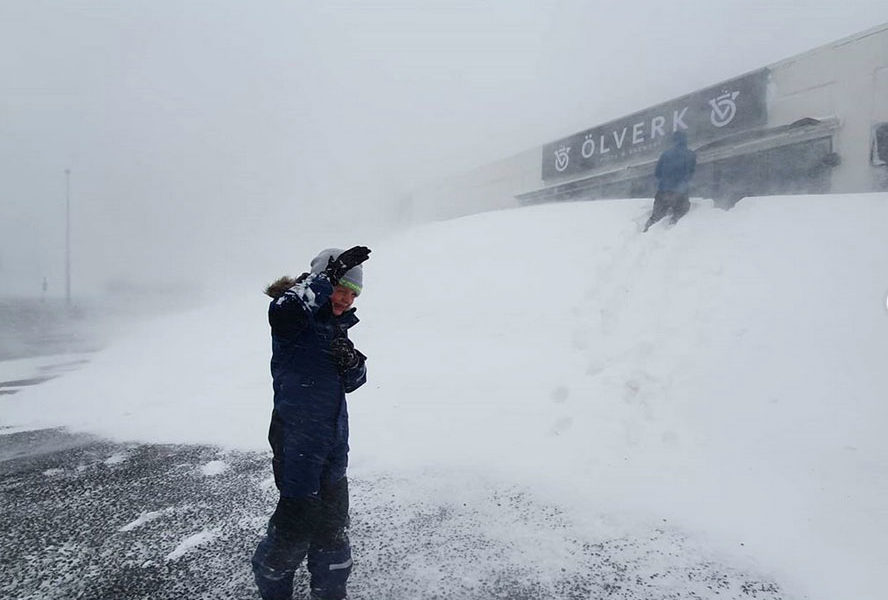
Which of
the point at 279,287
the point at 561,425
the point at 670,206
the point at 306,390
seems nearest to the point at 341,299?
the point at 279,287

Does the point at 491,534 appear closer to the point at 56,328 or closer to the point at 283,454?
the point at 283,454

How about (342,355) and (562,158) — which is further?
(562,158)

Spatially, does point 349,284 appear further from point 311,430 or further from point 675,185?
point 675,185

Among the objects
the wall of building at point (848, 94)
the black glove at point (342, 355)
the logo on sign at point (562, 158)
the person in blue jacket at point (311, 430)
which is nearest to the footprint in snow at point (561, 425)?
the person in blue jacket at point (311, 430)

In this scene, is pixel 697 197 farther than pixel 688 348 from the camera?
Yes

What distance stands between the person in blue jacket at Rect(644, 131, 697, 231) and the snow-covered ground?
1.02 ft

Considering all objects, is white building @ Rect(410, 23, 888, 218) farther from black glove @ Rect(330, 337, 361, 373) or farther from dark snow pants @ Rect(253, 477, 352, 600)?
dark snow pants @ Rect(253, 477, 352, 600)

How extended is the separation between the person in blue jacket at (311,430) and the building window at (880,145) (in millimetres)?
8472

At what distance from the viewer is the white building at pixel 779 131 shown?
23.2 ft

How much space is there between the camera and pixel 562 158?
1302 cm

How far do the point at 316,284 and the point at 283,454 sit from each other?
0.74 metres

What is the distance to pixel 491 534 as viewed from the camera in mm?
2656

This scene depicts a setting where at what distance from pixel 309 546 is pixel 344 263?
1.25 meters

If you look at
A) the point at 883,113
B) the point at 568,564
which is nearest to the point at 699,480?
the point at 568,564
